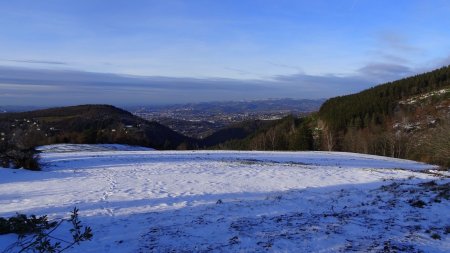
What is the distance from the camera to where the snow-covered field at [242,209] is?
353 inches

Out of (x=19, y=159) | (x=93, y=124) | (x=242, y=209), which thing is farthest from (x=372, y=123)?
(x=242, y=209)

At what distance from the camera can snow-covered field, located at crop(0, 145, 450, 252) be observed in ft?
29.4

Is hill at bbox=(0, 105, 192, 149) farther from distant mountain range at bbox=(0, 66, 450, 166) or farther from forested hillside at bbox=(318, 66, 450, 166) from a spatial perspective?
forested hillside at bbox=(318, 66, 450, 166)

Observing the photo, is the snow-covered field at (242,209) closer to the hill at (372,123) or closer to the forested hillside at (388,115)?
the hill at (372,123)

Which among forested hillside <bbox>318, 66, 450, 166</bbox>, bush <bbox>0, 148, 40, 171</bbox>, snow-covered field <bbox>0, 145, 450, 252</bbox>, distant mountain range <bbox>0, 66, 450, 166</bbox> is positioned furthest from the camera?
distant mountain range <bbox>0, 66, 450, 166</bbox>

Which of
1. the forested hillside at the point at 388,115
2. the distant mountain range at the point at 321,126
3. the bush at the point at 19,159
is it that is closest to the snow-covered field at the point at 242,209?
the bush at the point at 19,159

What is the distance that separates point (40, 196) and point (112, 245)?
8.23 meters

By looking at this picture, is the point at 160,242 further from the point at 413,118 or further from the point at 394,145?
the point at 413,118

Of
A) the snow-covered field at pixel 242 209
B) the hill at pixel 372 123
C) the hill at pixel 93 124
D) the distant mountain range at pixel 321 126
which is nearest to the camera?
the snow-covered field at pixel 242 209

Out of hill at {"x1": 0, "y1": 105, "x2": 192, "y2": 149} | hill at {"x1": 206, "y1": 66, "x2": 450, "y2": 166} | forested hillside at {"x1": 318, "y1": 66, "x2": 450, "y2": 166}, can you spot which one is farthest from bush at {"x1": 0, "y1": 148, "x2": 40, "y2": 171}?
hill at {"x1": 0, "y1": 105, "x2": 192, "y2": 149}

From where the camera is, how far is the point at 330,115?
125812 millimetres

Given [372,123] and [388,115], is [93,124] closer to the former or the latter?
[372,123]

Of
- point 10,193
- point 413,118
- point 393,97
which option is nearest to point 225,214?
point 10,193

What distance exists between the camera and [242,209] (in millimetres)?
→ 12609
